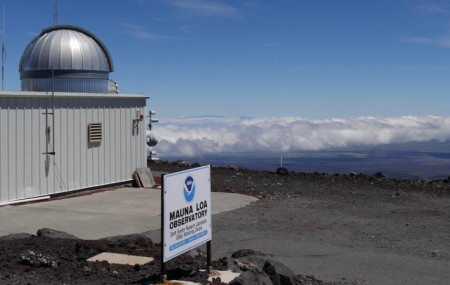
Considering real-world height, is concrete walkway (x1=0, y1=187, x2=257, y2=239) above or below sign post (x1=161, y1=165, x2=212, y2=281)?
below

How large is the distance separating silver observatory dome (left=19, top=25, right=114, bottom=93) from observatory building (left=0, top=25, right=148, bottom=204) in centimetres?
2

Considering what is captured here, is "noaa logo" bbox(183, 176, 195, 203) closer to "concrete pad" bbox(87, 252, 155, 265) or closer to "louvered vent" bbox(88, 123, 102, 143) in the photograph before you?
"concrete pad" bbox(87, 252, 155, 265)

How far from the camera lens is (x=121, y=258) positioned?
7184 millimetres

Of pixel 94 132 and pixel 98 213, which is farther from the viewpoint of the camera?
pixel 94 132

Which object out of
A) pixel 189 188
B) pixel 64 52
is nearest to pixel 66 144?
pixel 64 52

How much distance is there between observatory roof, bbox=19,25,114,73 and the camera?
16844 millimetres

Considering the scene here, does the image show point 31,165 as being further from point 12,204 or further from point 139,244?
point 139,244

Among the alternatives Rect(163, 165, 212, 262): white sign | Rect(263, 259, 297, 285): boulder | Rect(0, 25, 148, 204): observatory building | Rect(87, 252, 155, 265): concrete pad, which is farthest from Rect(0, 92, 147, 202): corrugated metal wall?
Rect(263, 259, 297, 285): boulder

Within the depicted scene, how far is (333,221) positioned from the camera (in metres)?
12.1

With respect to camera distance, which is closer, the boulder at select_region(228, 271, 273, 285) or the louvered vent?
the boulder at select_region(228, 271, 273, 285)

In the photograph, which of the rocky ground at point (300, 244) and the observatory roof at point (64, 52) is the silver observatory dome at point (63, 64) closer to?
the observatory roof at point (64, 52)

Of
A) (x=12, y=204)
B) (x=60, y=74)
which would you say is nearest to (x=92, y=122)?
(x=60, y=74)

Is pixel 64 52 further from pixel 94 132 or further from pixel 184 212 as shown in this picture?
pixel 184 212

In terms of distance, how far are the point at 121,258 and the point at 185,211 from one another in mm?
1117
